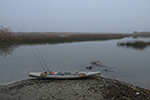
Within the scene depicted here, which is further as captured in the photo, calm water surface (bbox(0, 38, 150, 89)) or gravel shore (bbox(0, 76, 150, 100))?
calm water surface (bbox(0, 38, 150, 89))

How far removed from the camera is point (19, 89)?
5.96 meters

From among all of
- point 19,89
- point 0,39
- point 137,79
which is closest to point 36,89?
point 19,89

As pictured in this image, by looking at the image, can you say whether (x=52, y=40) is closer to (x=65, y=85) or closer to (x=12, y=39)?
(x=12, y=39)

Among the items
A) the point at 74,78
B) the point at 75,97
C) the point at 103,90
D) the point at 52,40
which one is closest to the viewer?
the point at 75,97

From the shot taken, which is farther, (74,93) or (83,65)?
(83,65)

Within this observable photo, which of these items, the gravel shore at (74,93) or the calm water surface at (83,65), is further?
the calm water surface at (83,65)

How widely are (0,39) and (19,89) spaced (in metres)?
28.6

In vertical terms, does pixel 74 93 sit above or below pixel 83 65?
above

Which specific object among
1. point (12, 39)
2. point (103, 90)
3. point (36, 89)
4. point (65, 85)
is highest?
point (12, 39)

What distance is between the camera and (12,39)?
103 feet

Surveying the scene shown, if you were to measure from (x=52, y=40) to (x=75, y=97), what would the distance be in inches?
1232

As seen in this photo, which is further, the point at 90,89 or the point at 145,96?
the point at 90,89

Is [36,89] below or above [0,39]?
below

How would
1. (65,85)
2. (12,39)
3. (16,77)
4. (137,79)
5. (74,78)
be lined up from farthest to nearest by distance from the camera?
(12,39) → (16,77) → (137,79) → (74,78) → (65,85)
